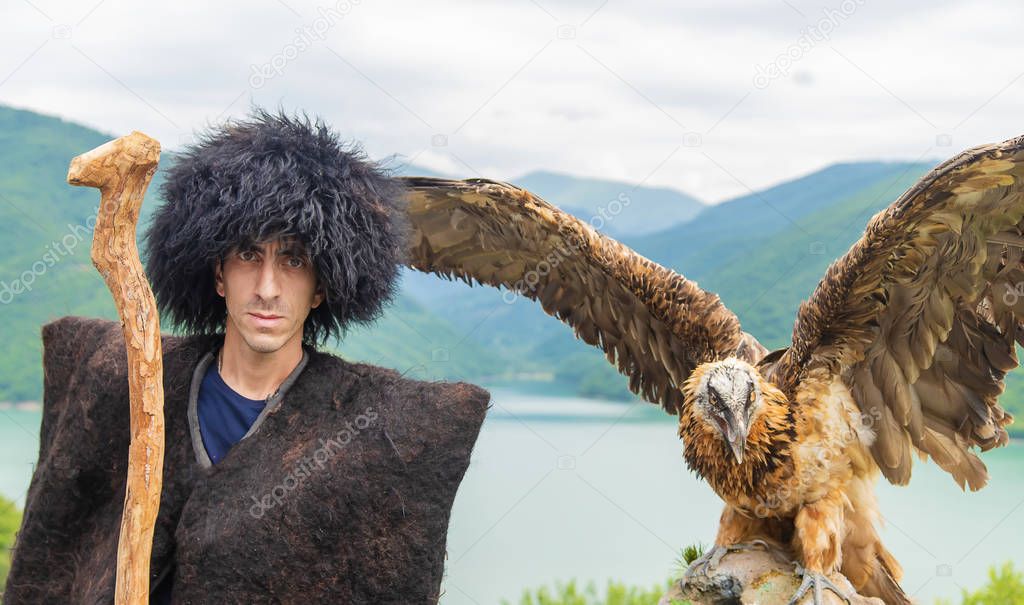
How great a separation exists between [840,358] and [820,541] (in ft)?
2.55

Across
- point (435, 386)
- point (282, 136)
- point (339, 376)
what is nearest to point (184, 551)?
point (339, 376)

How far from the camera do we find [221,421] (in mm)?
2766

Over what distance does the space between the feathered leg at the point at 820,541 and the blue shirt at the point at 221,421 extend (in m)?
2.31

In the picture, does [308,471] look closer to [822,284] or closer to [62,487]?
[62,487]

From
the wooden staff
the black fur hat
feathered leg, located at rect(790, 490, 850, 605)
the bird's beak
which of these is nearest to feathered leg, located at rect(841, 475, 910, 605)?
feathered leg, located at rect(790, 490, 850, 605)

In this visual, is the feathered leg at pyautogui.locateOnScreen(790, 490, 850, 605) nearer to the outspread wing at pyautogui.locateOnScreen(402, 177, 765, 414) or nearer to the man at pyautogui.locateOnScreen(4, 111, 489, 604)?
the outspread wing at pyautogui.locateOnScreen(402, 177, 765, 414)

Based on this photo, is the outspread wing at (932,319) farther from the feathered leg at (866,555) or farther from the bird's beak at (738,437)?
the bird's beak at (738,437)

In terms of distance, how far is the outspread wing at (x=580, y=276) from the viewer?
4453 mm

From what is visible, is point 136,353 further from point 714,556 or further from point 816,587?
point 816,587

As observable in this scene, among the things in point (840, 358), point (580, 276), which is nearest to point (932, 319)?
Answer: point (840, 358)

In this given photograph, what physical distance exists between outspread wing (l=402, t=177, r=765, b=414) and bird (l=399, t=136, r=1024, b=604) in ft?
0.04

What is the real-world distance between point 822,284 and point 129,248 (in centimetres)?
266

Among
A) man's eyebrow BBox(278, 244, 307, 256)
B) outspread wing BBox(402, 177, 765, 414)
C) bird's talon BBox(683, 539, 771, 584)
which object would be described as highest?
outspread wing BBox(402, 177, 765, 414)

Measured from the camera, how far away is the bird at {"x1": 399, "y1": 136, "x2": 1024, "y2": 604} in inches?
147
